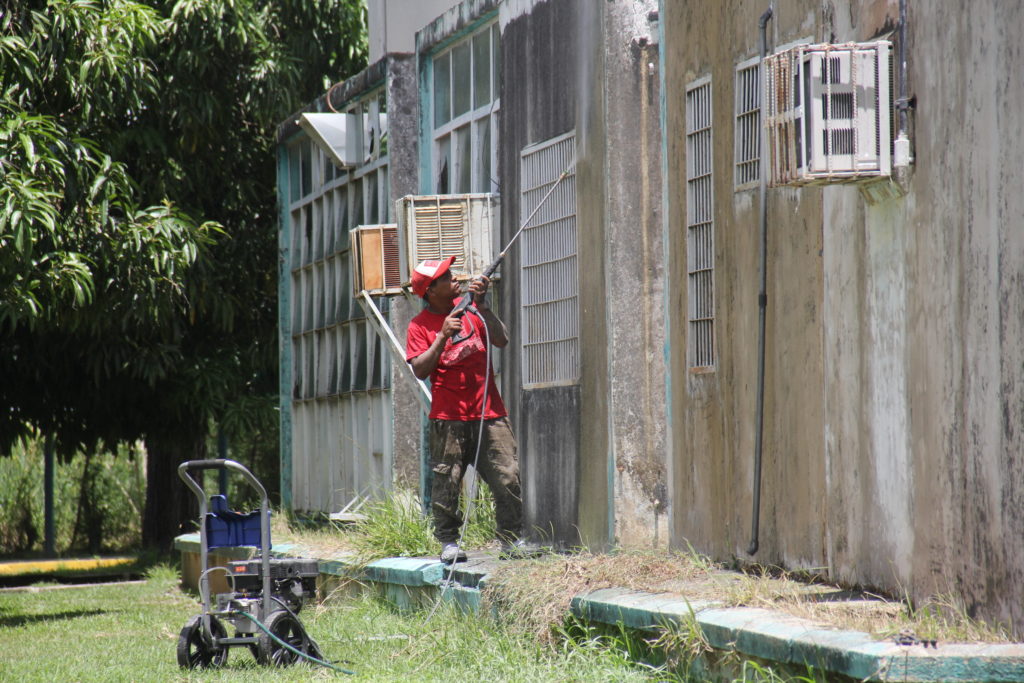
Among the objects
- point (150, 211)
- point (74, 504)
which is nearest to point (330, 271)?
point (150, 211)

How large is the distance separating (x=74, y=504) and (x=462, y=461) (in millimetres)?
13253

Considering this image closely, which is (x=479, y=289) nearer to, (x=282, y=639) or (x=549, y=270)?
(x=549, y=270)

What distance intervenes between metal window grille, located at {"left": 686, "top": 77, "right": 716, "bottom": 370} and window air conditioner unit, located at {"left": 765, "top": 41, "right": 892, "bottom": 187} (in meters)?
1.64

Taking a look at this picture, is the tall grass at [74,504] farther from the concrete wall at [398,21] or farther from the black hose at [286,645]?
the black hose at [286,645]

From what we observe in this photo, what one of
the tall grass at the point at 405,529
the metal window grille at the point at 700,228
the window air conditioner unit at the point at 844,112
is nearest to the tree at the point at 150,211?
the tall grass at the point at 405,529

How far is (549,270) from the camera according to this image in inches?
344

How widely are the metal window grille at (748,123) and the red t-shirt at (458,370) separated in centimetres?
221

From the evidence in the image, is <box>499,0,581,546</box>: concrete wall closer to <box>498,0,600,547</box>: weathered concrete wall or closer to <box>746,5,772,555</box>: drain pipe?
<box>498,0,600,547</box>: weathered concrete wall

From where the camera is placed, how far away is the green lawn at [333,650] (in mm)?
6602

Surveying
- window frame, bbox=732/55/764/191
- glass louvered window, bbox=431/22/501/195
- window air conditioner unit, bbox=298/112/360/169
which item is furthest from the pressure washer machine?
window air conditioner unit, bbox=298/112/360/169

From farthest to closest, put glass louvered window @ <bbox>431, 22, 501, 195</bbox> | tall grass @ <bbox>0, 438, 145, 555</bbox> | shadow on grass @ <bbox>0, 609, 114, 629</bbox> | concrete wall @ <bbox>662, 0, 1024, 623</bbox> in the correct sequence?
tall grass @ <bbox>0, 438, 145, 555</bbox>, shadow on grass @ <bbox>0, 609, 114, 629</bbox>, glass louvered window @ <bbox>431, 22, 501, 195</bbox>, concrete wall @ <bbox>662, 0, 1024, 623</bbox>

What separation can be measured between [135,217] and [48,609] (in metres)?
3.48

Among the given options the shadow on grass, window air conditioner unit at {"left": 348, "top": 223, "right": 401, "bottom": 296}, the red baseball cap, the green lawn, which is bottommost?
the shadow on grass

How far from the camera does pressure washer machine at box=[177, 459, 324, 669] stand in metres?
7.57
